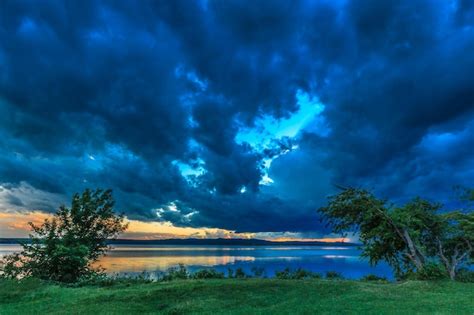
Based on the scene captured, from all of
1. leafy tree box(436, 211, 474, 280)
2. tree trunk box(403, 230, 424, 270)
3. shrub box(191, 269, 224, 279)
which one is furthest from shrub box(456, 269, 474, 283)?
shrub box(191, 269, 224, 279)

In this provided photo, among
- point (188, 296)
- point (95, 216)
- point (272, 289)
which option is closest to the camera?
point (188, 296)

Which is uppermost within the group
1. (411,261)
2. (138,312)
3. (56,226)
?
(56,226)

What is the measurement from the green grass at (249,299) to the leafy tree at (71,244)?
19.1 ft

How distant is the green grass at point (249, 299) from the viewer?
13078 millimetres

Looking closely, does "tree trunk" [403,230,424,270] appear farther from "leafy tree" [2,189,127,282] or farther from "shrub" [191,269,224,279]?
"leafy tree" [2,189,127,282]

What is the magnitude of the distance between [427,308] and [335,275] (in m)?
12.6

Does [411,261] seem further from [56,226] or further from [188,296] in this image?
[56,226]

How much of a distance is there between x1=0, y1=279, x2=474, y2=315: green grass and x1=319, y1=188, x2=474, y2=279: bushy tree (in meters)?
6.32

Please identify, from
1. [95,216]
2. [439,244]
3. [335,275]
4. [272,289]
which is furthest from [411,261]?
[95,216]

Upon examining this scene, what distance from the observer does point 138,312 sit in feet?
43.9

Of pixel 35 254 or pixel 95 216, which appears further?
pixel 95 216

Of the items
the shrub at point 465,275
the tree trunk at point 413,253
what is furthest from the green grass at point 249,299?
the shrub at point 465,275

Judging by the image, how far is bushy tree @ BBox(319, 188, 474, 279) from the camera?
2381 centimetres

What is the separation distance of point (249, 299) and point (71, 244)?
1685 centimetres
